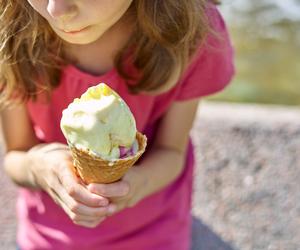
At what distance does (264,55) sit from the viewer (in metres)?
3.86

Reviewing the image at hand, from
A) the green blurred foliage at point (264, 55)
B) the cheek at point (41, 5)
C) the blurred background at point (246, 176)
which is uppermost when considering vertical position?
the cheek at point (41, 5)

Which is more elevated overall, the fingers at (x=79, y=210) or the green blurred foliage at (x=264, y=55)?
the fingers at (x=79, y=210)

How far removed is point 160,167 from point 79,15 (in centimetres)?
62

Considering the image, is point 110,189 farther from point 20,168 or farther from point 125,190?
point 20,168

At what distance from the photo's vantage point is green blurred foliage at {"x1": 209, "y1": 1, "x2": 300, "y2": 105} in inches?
139

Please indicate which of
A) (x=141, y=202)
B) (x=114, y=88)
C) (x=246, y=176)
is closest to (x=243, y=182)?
(x=246, y=176)

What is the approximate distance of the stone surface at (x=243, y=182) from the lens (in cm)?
257

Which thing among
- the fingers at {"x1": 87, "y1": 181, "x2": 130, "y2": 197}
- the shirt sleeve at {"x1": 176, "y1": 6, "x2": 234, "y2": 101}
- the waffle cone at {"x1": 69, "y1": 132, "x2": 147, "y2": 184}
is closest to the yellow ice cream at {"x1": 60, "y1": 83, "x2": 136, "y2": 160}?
the waffle cone at {"x1": 69, "y1": 132, "x2": 147, "y2": 184}

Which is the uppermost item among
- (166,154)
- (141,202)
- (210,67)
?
(210,67)

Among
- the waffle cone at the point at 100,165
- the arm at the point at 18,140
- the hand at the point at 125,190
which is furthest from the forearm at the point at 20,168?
the waffle cone at the point at 100,165

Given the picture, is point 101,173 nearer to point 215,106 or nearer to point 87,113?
point 87,113

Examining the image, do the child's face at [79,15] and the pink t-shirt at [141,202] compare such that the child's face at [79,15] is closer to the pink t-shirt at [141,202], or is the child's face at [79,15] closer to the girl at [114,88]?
the girl at [114,88]

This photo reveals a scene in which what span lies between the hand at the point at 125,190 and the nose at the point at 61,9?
36 centimetres

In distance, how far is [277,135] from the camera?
288cm
